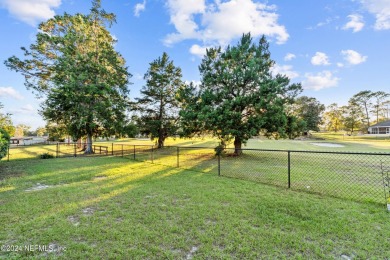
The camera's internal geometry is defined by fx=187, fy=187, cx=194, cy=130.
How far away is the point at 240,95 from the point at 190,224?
31.9 feet

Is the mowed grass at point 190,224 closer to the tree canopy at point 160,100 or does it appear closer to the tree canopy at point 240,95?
the tree canopy at point 240,95

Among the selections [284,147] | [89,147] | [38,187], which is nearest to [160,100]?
[89,147]

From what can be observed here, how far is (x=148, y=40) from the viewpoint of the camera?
50.6ft

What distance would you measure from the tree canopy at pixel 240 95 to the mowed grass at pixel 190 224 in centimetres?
627

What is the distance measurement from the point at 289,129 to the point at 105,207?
11658mm

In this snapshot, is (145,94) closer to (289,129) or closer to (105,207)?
(289,129)

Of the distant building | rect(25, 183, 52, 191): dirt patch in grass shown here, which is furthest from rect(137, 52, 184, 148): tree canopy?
the distant building

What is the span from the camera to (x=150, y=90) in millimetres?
20031

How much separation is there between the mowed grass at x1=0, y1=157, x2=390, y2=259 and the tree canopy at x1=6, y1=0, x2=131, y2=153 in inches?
471

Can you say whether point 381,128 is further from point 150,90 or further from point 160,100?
point 150,90

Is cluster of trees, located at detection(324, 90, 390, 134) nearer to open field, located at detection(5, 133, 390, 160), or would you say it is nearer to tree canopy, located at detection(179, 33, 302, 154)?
open field, located at detection(5, 133, 390, 160)

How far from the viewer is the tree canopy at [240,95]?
36.3ft

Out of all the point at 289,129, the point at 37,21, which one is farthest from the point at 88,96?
the point at 289,129

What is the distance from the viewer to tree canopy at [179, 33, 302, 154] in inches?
435
